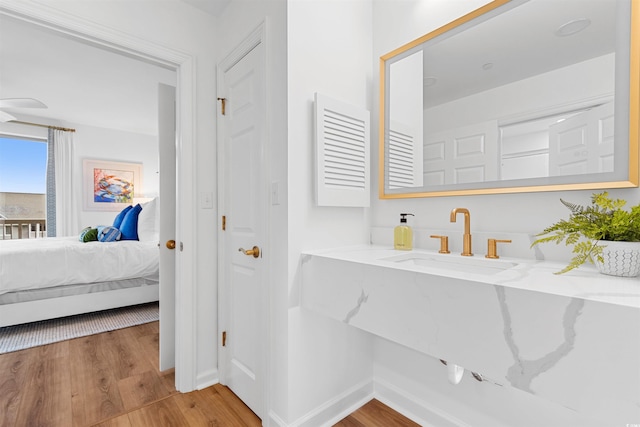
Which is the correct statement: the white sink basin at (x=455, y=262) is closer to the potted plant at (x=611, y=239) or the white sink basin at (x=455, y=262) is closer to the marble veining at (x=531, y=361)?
the potted plant at (x=611, y=239)

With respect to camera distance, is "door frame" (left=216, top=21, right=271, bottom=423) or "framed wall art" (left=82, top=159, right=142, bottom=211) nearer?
"door frame" (left=216, top=21, right=271, bottom=423)

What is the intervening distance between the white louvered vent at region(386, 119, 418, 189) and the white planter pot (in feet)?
2.72

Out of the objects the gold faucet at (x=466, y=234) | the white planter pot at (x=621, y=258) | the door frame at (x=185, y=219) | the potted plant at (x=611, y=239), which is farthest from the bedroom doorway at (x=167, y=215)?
the white planter pot at (x=621, y=258)

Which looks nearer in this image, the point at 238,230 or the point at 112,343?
the point at 238,230

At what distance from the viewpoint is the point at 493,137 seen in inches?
52.9

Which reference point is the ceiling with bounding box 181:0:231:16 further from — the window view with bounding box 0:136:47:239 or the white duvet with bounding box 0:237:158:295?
the window view with bounding box 0:136:47:239

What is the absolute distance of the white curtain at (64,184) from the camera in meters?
4.65

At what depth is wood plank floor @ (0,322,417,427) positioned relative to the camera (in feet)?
5.30

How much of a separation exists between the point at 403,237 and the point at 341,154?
519 mm

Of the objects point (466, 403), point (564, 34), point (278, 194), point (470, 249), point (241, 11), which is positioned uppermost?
point (241, 11)

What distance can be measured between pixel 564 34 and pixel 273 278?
1.54 metres

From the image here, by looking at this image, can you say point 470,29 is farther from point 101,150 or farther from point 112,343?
point 101,150

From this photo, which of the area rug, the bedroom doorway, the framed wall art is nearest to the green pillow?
the area rug

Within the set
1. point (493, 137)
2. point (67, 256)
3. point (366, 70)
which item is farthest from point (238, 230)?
point (67, 256)
